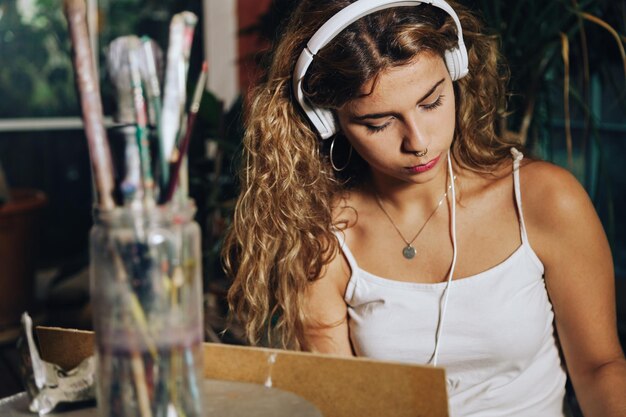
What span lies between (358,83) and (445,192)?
32 centimetres

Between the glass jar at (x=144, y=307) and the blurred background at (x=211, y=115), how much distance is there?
0.23 m

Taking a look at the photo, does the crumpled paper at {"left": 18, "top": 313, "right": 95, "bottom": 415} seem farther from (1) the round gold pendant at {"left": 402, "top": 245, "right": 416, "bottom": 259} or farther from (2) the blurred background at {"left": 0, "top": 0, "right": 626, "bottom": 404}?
(1) the round gold pendant at {"left": 402, "top": 245, "right": 416, "bottom": 259}

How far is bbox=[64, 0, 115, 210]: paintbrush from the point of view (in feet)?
2.50

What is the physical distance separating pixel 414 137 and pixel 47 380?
624mm

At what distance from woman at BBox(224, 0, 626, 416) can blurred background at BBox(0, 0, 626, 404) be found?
0.20 m

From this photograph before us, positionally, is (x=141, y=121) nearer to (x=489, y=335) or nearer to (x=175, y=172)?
(x=175, y=172)

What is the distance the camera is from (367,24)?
1.27 m

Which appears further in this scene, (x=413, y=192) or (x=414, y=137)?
(x=413, y=192)

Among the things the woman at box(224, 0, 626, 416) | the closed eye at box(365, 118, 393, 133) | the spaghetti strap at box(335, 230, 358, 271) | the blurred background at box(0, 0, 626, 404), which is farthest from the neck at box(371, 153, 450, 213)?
the blurred background at box(0, 0, 626, 404)

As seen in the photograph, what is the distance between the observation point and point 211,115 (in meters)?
2.53

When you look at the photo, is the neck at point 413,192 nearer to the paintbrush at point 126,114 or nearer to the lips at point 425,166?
the lips at point 425,166

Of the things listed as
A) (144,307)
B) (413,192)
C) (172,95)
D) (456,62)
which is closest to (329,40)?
(456,62)

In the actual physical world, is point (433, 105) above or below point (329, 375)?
above

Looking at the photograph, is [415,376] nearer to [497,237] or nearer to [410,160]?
[410,160]
